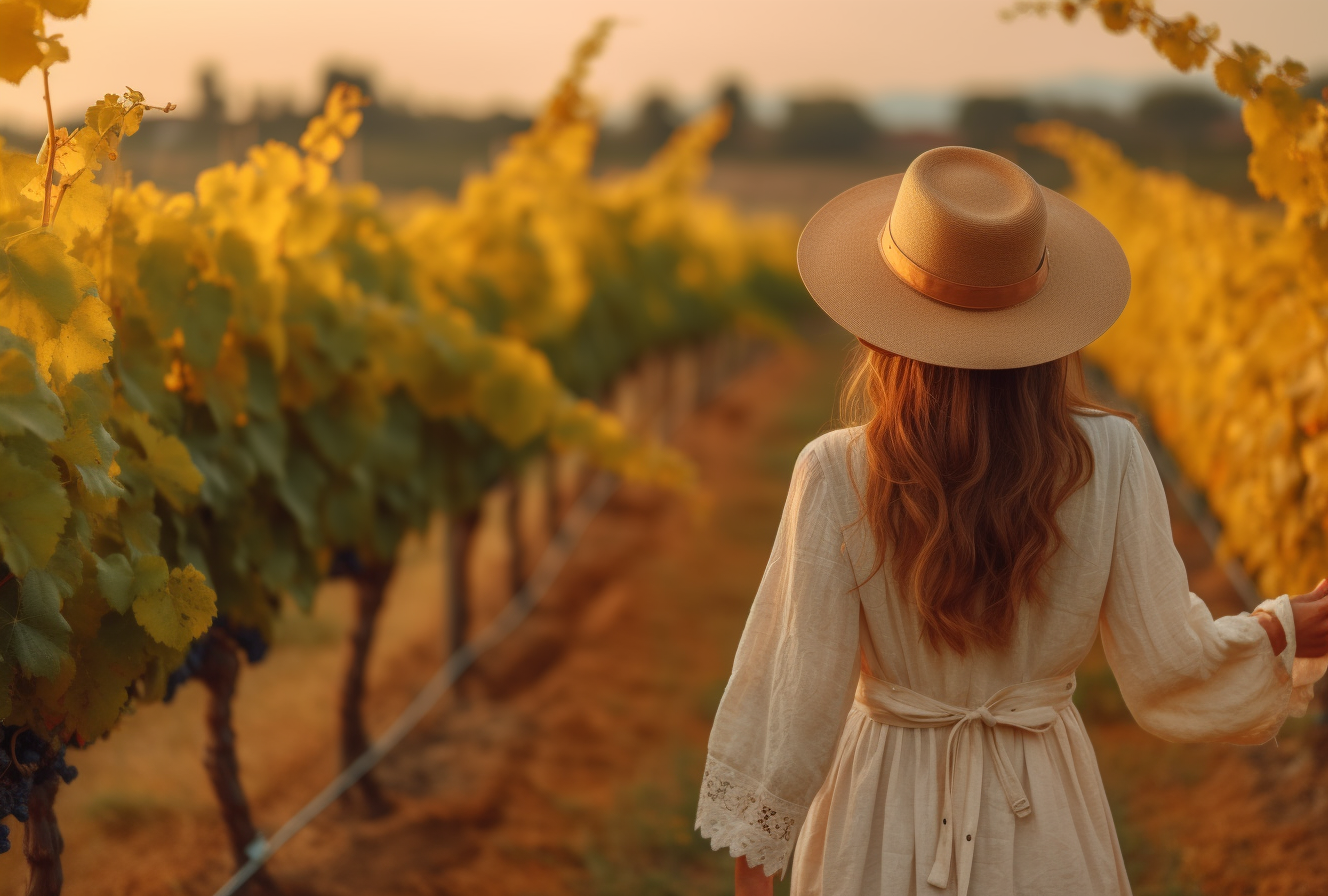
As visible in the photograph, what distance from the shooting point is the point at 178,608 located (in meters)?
1.94

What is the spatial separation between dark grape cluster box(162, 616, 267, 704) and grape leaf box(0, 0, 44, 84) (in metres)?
1.39

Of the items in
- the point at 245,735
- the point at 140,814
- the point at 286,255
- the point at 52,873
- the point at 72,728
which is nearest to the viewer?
the point at 72,728

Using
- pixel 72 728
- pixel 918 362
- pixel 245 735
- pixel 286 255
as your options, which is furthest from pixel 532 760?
pixel 918 362

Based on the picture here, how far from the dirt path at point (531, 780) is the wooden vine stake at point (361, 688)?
0.11 m

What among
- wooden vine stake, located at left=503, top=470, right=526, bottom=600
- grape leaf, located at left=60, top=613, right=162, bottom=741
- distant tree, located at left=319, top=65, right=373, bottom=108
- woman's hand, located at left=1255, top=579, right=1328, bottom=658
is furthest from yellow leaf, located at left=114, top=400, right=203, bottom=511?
distant tree, located at left=319, top=65, right=373, bottom=108

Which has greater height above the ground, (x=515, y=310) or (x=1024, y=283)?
(x=1024, y=283)

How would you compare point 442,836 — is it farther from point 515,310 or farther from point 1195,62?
point 1195,62

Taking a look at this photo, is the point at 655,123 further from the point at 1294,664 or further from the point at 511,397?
the point at 1294,664

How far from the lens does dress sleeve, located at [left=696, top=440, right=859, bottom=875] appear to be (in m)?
1.70

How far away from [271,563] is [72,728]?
947 mm

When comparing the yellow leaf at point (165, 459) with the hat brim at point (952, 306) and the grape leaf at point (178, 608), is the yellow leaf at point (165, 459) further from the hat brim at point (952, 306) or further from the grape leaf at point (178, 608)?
the hat brim at point (952, 306)

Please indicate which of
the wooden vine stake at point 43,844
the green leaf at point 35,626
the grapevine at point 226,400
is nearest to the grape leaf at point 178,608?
the grapevine at point 226,400

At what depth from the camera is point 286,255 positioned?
3164 millimetres

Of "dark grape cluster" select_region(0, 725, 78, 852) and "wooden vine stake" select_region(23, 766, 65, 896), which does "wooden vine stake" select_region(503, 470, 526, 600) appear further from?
"dark grape cluster" select_region(0, 725, 78, 852)
